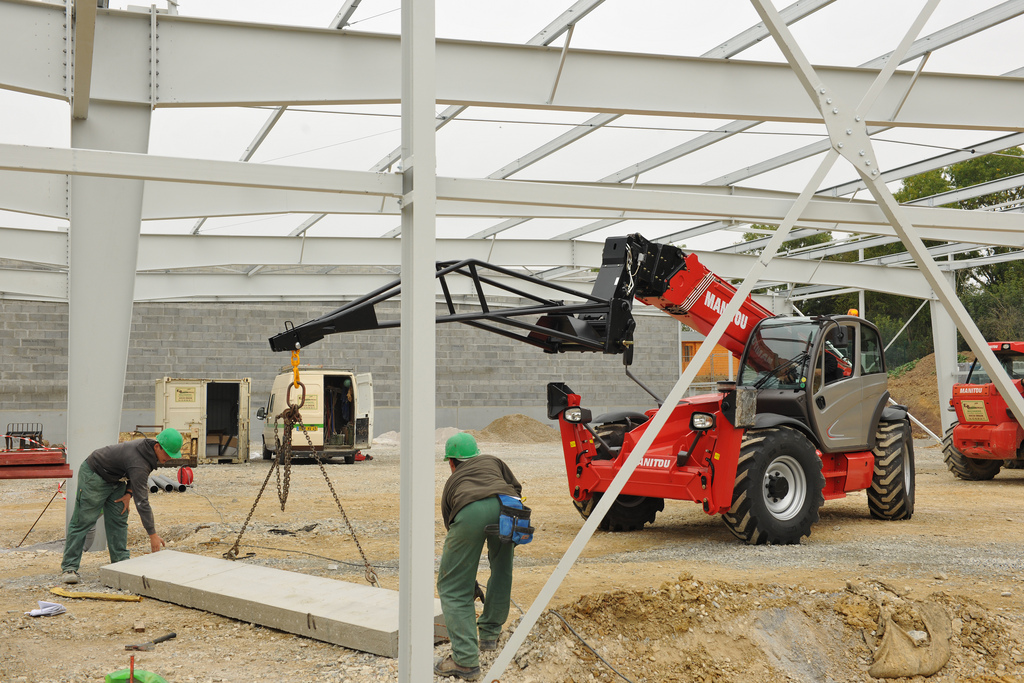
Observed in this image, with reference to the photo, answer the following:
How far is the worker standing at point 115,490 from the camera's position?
306 inches

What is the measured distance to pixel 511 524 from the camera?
17.1 ft

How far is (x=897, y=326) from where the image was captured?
103 ft

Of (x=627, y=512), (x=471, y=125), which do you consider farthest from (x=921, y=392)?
(x=471, y=125)

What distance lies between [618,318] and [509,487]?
138cm

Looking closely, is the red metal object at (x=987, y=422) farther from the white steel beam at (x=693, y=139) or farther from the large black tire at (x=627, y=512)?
the large black tire at (x=627, y=512)

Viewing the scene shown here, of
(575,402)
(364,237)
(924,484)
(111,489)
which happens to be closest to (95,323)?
(111,489)

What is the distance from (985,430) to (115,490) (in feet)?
45.0

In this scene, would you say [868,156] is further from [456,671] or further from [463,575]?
[456,671]

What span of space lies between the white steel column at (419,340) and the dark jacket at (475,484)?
126cm

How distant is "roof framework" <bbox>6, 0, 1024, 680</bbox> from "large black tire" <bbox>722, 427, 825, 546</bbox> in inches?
89.0

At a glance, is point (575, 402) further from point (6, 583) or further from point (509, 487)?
point (6, 583)

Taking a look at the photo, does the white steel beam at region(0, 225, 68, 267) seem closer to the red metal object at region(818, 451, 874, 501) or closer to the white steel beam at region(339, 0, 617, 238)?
the white steel beam at region(339, 0, 617, 238)

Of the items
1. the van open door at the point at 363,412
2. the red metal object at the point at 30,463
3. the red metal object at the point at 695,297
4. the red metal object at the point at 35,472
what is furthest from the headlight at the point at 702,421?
the van open door at the point at 363,412

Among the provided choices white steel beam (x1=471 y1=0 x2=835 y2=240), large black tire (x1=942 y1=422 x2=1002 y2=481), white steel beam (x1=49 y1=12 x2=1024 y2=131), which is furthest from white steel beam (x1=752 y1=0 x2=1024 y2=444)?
large black tire (x1=942 y1=422 x2=1002 y2=481)
